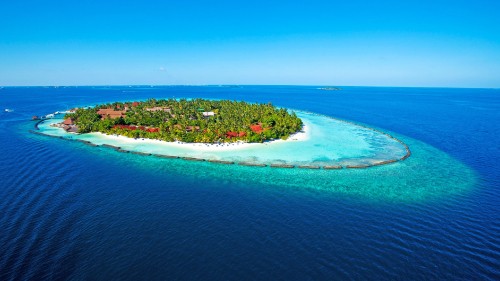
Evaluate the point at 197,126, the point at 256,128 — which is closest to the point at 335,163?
the point at 256,128

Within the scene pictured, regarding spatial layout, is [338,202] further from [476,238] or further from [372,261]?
[476,238]

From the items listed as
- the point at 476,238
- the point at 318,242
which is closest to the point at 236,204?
the point at 318,242

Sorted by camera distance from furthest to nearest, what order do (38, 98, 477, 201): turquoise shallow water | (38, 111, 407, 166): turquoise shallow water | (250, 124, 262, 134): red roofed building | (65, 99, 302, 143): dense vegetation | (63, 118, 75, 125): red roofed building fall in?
(63, 118, 75, 125): red roofed building
(250, 124, 262, 134): red roofed building
(65, 99, 302, 143): dense vegetation
(38, 111, 407, 166): turquoise shallow water
(38, 98, 477, 201): turquoise shallow water

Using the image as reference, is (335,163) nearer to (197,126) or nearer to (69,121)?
(197,126)

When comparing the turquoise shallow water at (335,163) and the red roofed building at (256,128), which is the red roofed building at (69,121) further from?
the red roofed building at (256,128)

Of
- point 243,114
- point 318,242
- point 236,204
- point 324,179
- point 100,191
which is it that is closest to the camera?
point 318,242

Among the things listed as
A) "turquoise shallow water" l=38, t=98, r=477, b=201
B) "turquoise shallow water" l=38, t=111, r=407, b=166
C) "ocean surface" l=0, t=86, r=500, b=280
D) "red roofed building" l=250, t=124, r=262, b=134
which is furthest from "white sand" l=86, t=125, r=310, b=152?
"ocean surface" l=0, t=86, r=500, b=280

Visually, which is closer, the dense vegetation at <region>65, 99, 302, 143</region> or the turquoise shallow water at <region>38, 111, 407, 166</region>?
the turquoise shallow water at <region>38, 111, 407, 166</region>

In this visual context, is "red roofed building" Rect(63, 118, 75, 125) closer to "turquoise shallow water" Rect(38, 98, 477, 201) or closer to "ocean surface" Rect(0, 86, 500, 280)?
"turquoise shallow water" Rect(38, 98, 477, 201)
